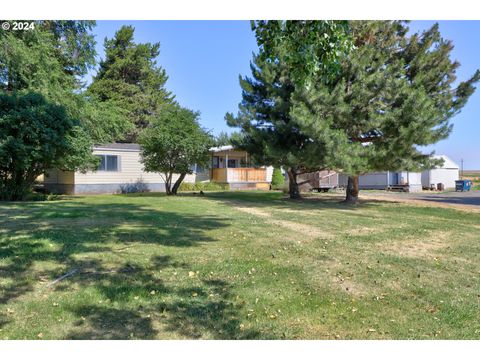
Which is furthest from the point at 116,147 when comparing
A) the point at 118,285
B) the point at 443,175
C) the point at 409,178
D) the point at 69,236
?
the point at 443,175

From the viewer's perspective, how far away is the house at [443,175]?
33478 millimetres

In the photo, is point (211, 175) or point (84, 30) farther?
point (211, 175)

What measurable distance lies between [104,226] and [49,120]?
8.36m

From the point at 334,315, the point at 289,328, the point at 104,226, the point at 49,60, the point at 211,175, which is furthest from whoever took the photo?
the point at 211,175

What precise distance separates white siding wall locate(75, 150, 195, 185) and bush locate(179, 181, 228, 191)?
6.10 feet

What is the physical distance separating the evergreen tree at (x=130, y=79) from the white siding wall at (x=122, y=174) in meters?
13.7

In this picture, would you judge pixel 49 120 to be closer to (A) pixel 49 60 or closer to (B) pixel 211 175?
(A) pixel 49 60

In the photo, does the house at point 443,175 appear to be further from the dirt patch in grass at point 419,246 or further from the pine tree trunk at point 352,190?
the dirt patch in grass at point 419,246

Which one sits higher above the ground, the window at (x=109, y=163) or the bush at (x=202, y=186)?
the window at (x=109, y=163)

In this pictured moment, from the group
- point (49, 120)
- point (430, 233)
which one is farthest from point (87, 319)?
point (49, 120)

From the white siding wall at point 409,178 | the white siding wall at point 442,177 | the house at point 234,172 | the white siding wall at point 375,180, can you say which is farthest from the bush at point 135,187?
the white siding wall at point 442,177

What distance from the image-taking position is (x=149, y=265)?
4844 mm

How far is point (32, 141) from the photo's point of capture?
13438 mm

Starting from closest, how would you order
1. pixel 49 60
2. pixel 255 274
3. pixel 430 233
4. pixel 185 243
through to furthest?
pixel 255 274 → pixel 185 243 → pixel 430 233 → pixel 49 60
